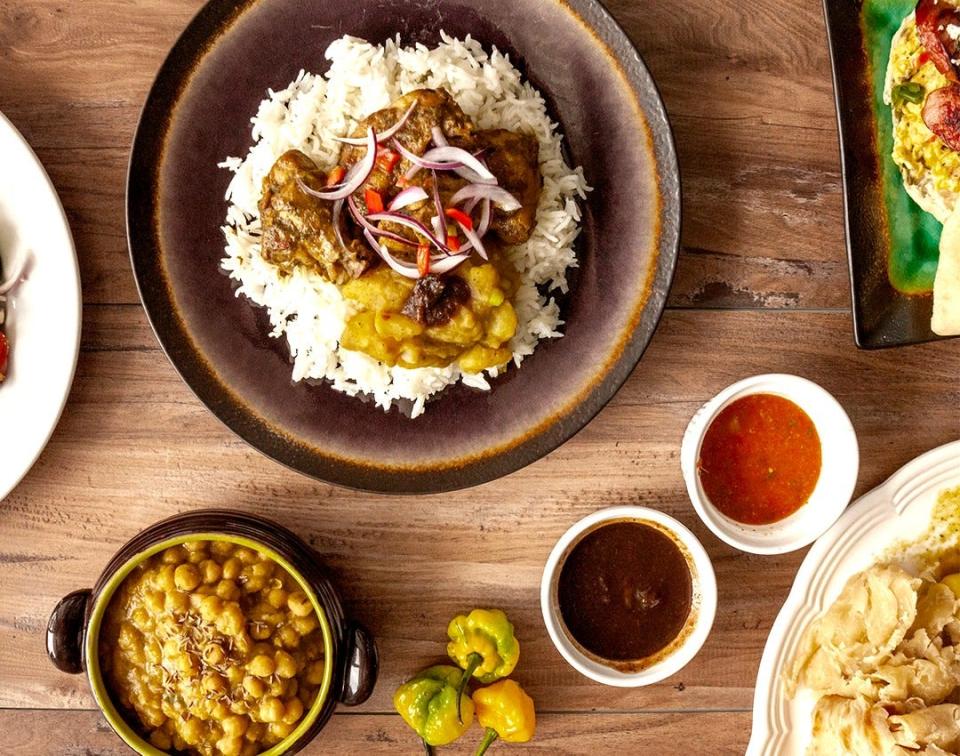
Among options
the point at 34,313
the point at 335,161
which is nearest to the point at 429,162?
the point at 335,161

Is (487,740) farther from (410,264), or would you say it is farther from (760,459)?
(410,264)

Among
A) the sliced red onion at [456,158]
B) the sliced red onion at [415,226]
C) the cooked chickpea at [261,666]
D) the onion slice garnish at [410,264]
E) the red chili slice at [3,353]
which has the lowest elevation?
the cooked chickpea at [261,666]

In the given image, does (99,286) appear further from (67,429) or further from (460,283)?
(460,283)

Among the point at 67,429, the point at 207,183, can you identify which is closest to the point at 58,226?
the point at 207,183

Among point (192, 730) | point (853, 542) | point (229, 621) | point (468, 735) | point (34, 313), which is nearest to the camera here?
point (229, 621)

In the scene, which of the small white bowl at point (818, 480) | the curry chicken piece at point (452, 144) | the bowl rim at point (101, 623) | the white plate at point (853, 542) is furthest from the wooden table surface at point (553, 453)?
the curry chicken piece at point (452, 144)

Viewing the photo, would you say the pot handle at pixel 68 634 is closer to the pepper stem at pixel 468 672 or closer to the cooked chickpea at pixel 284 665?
the cooked chickpea at pixel 284 665
